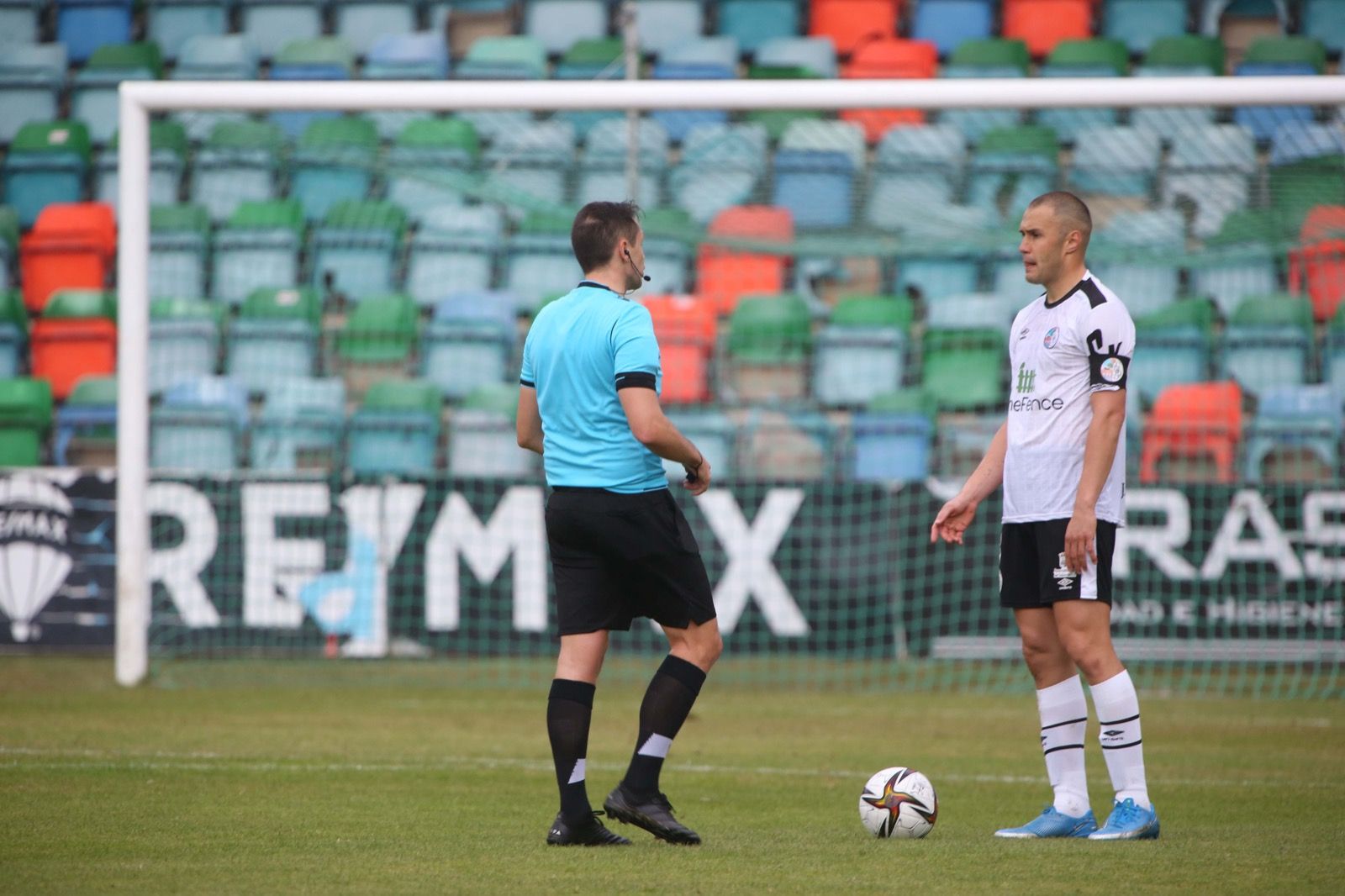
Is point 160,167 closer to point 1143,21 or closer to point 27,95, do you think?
point 27,95

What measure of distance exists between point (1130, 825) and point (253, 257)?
35.8 ft

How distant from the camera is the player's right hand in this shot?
5598 millimetres

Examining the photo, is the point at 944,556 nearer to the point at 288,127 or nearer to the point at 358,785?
the point at 358,785

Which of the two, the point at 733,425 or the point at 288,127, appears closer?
the point at 733,425

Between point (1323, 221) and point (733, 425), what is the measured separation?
489 cm

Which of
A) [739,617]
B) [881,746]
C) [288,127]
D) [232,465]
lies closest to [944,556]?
[739,617]

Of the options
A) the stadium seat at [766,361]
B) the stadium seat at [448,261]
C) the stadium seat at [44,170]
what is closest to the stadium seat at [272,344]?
the stadium seat at [448,261]

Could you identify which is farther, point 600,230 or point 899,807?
point 899,807

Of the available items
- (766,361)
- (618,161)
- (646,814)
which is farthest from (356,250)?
(646,814)

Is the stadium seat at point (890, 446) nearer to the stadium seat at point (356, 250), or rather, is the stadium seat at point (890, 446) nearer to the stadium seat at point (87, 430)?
the stadium seat at point (356, 250)

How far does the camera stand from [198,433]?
13016 millimetres

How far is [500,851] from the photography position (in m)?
4.93

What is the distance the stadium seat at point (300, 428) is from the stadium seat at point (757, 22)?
6.79 metres

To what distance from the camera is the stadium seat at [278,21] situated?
695 inches
